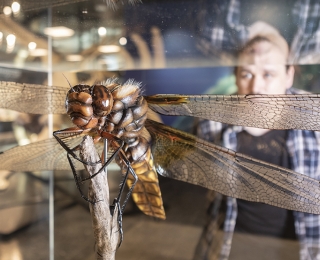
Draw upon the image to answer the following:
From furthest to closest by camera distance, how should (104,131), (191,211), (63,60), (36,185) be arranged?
(36,185) → (191,211) → (63,60) → (104,131)

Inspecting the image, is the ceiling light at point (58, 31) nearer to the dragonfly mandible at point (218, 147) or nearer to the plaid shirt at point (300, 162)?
the dragonfly mandible at point (218, 147)

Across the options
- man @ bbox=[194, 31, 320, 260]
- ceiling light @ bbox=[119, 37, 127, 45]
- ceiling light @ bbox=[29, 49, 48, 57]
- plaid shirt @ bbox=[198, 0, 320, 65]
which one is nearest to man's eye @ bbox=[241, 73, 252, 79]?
man @ bbox=[194, 31, 320, 260]

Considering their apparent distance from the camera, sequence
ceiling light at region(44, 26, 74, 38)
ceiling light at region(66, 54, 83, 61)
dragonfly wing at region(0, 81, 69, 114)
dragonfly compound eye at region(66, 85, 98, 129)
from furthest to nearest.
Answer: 1. ceiling light at region(66, 54, 83, 61)
2. ceiling light at region(44, 26, 74, 38)
3. dragonfly wing at region(0, 81, 69, 114)
4. dragonfly compound eye at region(66, 85, 98, 129)

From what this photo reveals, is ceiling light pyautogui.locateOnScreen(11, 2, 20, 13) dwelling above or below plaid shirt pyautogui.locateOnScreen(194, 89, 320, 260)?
above

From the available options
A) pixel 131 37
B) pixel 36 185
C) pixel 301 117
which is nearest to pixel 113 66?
pixel 131 37

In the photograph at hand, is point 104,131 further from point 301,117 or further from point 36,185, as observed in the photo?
point 36,185

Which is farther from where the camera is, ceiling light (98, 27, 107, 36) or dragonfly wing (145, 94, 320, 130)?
ceiling light (98, 27, 107, 36)

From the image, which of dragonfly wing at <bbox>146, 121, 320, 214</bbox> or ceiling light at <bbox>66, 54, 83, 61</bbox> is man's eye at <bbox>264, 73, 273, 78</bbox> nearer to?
dragonfly wing at <bbox>146, 121, 320, 214</bbox>

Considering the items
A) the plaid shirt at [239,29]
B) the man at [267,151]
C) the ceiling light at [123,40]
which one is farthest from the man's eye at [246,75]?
the ceiling light at [123,40]
